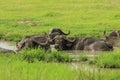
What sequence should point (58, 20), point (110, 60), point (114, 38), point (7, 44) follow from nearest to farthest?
point (110, 60) < point (114, 38) < point (7, 44) < point (58, 20)

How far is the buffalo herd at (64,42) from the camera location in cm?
1973

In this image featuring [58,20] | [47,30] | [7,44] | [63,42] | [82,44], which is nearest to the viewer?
[82,44]

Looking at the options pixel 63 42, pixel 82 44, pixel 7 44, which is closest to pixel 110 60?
pixel 82 44

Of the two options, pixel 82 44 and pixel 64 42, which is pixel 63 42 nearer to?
Answer: pixel 64 42

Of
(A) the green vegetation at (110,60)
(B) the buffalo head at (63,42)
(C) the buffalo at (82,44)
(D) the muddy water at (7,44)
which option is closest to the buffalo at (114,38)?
(C) the buffalo at (82,44)

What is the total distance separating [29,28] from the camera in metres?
27.5

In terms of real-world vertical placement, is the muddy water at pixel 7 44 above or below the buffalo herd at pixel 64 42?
below

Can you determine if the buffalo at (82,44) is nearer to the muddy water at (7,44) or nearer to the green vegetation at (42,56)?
the muddy water at (7,44)

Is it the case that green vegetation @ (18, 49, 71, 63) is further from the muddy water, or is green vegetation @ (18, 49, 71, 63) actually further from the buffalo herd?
the muddy water

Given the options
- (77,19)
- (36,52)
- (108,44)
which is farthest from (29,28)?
(36,52)

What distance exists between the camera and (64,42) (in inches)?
828

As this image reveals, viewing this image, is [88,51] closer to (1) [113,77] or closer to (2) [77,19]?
(1) [113,77]

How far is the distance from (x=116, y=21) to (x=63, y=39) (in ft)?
25.9

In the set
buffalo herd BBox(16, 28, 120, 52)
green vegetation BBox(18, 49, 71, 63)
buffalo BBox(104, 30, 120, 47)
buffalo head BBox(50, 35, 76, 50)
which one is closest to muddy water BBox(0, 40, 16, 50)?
buffalo herd BBox(16, 28, 120, 52)
